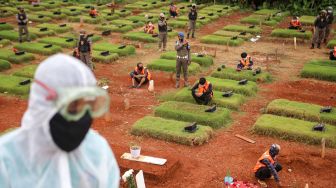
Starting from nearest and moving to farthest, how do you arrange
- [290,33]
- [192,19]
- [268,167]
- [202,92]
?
[268,167]
[202,92]
[192,19]
[290,33]

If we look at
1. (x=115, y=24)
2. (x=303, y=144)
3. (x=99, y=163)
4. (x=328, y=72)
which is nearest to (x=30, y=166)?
(x=99, y=163)

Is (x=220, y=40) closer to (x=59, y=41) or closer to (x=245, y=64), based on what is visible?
(x=245, y=64)

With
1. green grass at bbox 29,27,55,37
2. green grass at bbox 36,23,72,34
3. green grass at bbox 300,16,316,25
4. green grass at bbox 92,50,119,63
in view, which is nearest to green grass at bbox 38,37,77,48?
green grass at bbox 29,27,55,37

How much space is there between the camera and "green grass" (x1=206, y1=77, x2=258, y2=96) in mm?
13844

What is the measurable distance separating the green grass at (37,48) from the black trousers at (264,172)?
12.0 meters

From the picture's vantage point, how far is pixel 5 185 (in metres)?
2.21

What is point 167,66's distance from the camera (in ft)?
53.7

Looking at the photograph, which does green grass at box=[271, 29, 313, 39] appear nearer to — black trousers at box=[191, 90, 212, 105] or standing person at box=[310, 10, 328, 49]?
standing person at box=[310, 10, 328, 49]

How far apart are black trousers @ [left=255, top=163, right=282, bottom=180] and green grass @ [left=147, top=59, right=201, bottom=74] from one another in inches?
303

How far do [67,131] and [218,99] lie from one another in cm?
1093

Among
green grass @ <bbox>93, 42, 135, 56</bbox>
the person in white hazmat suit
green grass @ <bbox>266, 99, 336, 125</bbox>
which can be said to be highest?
the person in white hazmat suit

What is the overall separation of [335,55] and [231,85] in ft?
19.3

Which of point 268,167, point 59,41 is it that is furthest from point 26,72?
point 268,167

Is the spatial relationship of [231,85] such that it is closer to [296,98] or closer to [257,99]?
[257,99]
